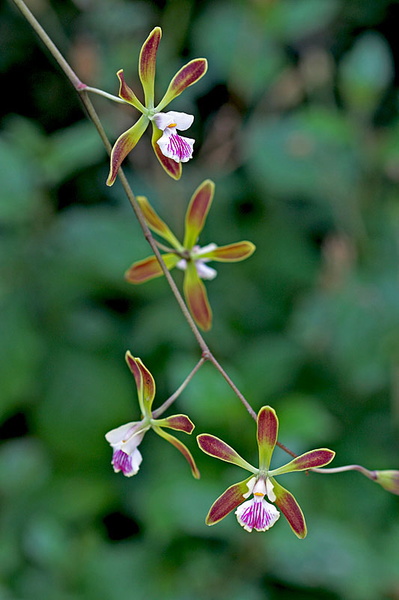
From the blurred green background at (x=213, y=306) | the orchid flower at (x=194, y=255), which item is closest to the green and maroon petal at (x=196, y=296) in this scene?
the orchid flower at (x=194, y=255)

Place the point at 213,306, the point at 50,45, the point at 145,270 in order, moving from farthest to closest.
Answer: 1. the point at 213,306
2. the point at 145,270
3. the point at 50,45

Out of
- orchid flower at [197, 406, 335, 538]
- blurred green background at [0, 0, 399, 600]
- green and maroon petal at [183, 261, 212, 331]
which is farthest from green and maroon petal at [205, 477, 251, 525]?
blurred green background at [0, 0, 399, 600]

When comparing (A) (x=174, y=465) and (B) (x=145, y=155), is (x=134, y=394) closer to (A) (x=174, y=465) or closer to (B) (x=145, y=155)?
(A) (x=174, y=465)

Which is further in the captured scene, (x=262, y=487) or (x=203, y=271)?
(x=203, y=271)

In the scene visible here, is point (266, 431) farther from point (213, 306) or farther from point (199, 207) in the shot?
point (213, 306)

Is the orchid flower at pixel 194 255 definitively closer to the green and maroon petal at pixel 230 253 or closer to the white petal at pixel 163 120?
the green and maroon petal at pixel 230 253

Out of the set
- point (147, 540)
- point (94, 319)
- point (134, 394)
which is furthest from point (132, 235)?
point (147, 540)

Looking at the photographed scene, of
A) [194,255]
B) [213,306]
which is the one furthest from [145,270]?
[213,306]
